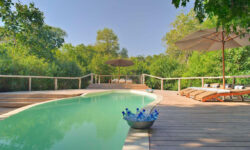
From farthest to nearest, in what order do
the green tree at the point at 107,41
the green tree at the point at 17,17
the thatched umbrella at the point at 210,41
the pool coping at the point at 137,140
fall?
the green tree at the point at 107,41
the green tree at the point at 17,17
the thatched umbrella at the point at 210,41
the pool coping at the point at 137,140

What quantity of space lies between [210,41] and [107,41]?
2997 cm

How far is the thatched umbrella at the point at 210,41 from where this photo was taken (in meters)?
4.70

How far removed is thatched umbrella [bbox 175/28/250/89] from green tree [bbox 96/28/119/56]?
1137 inches

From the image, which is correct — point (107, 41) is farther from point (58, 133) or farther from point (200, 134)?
point (200, 134)

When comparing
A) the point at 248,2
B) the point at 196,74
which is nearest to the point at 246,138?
the point at 248,2

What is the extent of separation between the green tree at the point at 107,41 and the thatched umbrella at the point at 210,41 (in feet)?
94.8

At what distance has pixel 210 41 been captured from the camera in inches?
222

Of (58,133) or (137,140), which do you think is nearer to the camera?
(137,140)

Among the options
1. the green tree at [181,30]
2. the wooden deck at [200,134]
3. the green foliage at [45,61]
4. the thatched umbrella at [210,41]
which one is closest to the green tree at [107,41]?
the green tree at [181,30]

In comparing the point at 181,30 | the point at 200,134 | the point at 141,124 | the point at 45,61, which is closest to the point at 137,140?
the point at 141,124

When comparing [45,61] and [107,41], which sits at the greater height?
[107,41]

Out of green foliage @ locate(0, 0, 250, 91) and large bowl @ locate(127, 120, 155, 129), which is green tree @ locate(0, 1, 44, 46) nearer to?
green foliage @ locate(0, 0, 250, 91)

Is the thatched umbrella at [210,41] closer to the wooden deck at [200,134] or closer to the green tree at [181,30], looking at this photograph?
the wooden deck at [200,134]

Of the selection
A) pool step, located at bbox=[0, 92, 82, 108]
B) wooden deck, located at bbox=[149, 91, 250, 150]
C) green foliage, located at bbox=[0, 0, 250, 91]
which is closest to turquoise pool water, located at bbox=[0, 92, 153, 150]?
wooden deck, located at bbox=[149, 91, 250, 150]
